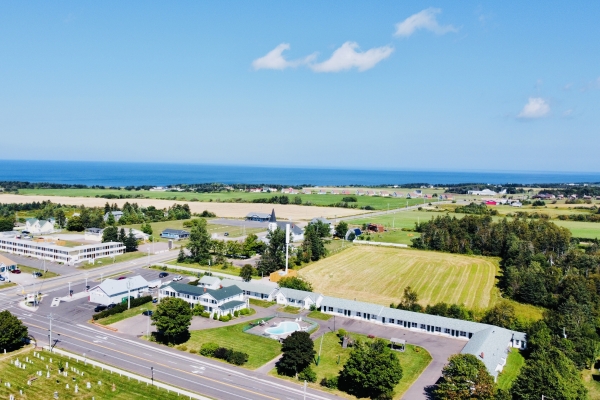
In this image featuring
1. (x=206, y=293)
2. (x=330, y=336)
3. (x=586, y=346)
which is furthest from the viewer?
(x=206, y=293)

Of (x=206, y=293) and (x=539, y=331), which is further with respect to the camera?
(x=206, y=293)

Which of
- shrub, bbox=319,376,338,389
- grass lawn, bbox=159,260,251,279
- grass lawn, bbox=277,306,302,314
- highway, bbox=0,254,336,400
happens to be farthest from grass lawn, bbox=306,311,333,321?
grass lawn, bbox=159,260,251,279

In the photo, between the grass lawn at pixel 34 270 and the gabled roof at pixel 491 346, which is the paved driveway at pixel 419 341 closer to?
the gabled roof at pixel 491 346

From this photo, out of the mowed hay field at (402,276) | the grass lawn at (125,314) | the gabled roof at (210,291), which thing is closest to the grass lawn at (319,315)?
the mowed hay field at (402,276)

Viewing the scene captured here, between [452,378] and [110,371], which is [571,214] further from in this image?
[110,371]

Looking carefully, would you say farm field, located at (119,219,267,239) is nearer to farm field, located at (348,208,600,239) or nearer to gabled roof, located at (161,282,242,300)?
farm field, located at (348,208,600,239)

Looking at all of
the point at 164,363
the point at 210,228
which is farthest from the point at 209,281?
the point at 210,228

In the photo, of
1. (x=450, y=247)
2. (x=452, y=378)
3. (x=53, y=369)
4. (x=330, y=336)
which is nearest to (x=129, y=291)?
(x=53, y=369)
